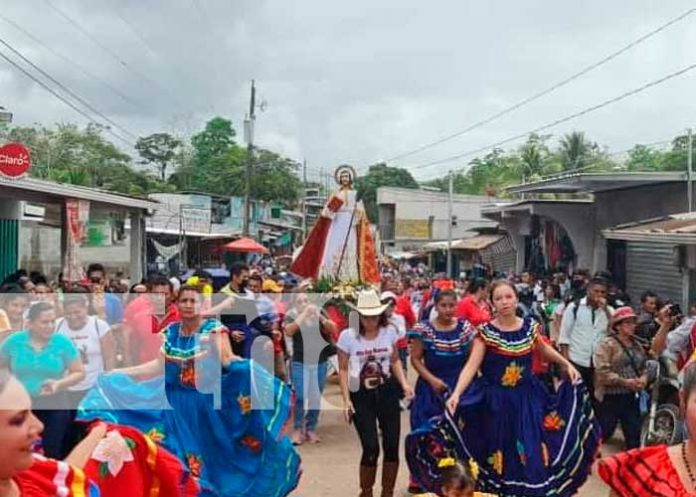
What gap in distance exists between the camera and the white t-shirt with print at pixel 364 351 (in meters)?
6.81

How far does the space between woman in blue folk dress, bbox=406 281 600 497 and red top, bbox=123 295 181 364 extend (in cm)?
263

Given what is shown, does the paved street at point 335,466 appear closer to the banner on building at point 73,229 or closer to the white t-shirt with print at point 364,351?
the white t-shirt with print at point 364,351

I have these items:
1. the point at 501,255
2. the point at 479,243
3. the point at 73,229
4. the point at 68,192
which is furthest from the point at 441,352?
the point at 479,243

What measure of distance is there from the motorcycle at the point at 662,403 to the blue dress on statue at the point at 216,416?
346cm

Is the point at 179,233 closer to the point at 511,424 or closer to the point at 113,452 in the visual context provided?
the point at 511,424

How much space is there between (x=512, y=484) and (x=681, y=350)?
2.50 metres

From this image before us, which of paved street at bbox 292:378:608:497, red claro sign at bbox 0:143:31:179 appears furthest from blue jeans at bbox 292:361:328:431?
red claro sign at bbox 0:143:31:179

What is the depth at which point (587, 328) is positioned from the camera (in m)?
8.84

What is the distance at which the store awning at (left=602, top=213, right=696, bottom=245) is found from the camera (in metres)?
11.0

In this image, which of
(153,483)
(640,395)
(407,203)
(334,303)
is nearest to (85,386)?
(153,483)

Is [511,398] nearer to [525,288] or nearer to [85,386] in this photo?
[85,386]

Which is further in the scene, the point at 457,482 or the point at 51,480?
the point at 457,482

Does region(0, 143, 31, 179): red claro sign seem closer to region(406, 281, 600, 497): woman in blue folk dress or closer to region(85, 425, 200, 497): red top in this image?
region(406, 281, 600, 497): woman in blue folk dress

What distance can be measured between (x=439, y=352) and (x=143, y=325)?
118 inches
